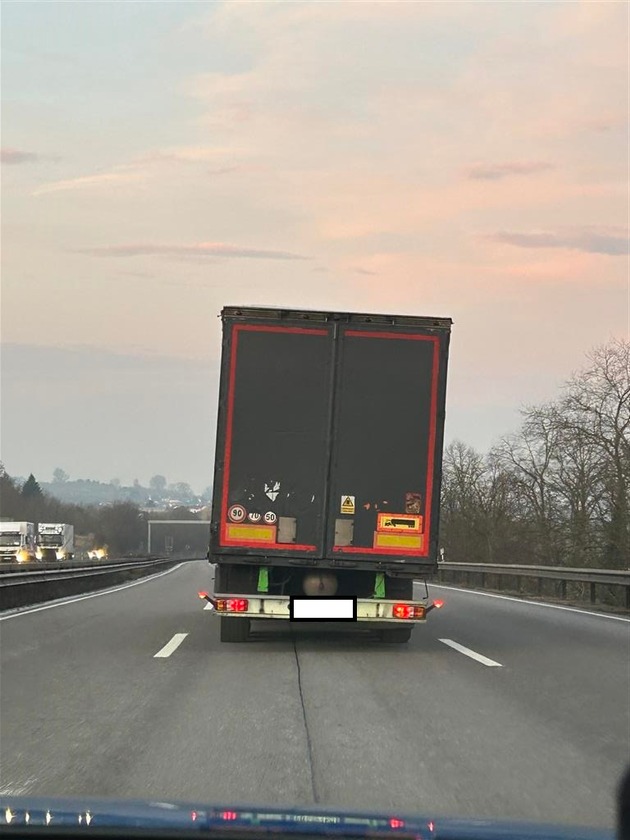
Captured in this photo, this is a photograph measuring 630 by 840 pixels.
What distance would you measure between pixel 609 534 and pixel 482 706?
101 feet

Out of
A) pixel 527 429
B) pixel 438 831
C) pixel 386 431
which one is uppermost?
pixel 527 429

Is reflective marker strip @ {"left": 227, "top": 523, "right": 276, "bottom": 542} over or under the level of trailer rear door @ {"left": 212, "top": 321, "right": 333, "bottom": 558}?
under

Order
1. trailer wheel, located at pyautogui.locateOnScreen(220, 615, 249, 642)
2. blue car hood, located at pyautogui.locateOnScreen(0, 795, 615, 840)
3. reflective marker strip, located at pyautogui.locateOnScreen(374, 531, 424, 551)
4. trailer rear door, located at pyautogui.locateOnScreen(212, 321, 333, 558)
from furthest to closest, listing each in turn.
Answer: trailer wheel, located at pyautogui.locateOnScreen(220, 615, 249, 642) → reflective marker strip, located at pyautogui.locateOnScreen(374, 531, 424, 551) → trailer rear door, located at pyautogui.locateOnScreen(212, 321, 333, 558) → blue car hood, located at pyautogui.locateOnScreen(0, 795, 615, 840)

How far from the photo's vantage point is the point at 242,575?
479 inches

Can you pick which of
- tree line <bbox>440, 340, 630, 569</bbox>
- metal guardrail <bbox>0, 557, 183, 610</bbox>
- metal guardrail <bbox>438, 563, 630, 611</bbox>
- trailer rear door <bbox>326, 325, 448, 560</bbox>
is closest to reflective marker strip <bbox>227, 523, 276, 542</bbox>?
trailer rear door <bbox>326, 325, 448, 560</bbox>

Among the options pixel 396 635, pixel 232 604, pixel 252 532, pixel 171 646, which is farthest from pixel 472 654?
pixel 171 646

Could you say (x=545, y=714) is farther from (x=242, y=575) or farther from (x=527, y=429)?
(x=527, y=429)

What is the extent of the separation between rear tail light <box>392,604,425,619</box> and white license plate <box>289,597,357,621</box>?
0.50m

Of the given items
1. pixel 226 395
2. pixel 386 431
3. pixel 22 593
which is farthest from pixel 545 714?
pixel 22 593

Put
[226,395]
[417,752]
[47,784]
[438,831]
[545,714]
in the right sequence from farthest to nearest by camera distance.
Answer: [226,395], [545,714], [417,752], [47,784], [438,831]

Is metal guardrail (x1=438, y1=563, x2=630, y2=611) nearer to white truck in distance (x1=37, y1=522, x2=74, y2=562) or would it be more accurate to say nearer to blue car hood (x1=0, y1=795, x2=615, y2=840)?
blue car hood (x1=0, y1=795, x2=615, y2=840)

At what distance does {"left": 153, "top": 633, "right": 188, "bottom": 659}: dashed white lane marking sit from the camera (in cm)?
1177

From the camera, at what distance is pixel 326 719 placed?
26.3 feet

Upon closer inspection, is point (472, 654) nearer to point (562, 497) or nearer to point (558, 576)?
point (558, 576)
